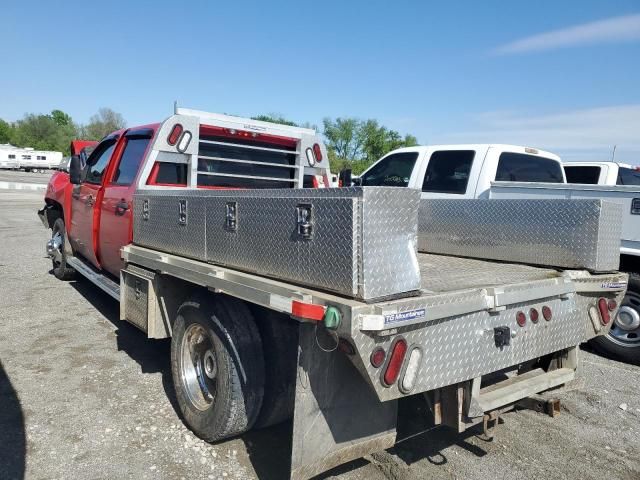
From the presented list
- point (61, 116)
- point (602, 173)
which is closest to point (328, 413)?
point (602, 173)

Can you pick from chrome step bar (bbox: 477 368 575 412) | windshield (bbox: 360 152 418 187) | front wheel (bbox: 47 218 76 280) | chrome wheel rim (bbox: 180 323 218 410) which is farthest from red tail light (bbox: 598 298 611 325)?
front wheel (bbox: 47 218 76 280)

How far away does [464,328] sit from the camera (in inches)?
103

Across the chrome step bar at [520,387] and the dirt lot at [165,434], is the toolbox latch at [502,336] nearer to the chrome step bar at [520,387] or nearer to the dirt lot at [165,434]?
the chrome step bar at [520,387]

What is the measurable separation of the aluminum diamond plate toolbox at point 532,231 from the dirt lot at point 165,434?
4.18 ft

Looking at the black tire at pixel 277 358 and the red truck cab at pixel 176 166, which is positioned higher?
the red truck cab at pixel 176 166

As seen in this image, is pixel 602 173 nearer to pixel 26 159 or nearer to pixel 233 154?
pixel 233 154

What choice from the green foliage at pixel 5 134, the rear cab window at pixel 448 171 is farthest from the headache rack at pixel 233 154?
the green foliage at pixel 5 134

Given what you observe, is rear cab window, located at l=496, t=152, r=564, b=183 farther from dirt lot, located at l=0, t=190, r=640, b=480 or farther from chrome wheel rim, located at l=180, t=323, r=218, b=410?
chrome wheel rim, located at l=180, t=323, r=218, b=410

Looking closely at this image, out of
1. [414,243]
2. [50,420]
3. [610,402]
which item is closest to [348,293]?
[414,243]

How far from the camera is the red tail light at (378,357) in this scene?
226cm

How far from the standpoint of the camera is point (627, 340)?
5414 mm

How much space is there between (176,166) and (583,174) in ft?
22.8

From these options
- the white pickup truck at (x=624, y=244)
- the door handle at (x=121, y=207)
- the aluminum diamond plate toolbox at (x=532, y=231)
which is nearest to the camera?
the aluminum diamond plate toolbox at (x=532, y=231)

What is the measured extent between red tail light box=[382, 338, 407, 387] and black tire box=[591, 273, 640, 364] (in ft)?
13.2
